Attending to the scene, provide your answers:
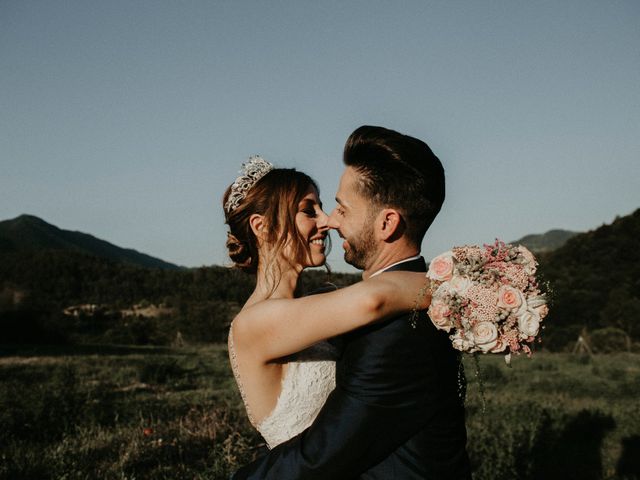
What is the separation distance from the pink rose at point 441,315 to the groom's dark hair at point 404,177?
0.53 metres

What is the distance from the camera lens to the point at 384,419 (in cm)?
218

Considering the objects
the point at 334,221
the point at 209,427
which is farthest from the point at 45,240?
the point at 334,221

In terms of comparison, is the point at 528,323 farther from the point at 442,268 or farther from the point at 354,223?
the point at 354,223

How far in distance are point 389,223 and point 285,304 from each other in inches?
25.4

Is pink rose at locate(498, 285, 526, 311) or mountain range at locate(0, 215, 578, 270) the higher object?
mountain range at locate(0, 215, 578, 270)

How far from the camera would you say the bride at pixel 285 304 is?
2.28 m

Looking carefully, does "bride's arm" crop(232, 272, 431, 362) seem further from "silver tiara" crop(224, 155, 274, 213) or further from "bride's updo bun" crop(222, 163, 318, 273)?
"silver tiara" crop(224, 155, 274, 213)

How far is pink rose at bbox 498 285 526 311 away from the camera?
2.39 m

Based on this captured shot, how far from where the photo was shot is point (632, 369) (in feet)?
61.6

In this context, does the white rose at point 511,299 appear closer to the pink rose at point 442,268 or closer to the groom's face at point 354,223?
the pink rose at point 442,268

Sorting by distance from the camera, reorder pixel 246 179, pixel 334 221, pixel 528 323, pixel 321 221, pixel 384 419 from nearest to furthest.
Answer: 1. pixel 384 419
2. pixel 528 323
3. pixel 334 221
4. pixel 321 221
5. pixel 246 179

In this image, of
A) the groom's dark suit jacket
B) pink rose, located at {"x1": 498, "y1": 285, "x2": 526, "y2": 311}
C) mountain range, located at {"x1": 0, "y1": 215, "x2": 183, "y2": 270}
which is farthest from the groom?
mountain range, located at {"x1": 0, "y1": 215, "x2": 183, "y2": 270}

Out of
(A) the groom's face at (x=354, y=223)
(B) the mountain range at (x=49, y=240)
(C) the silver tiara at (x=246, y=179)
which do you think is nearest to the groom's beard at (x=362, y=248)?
(A) the groom's face at (x=354, y=223)

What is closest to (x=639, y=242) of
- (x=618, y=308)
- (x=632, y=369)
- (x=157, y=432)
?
(x=618, y=308)
